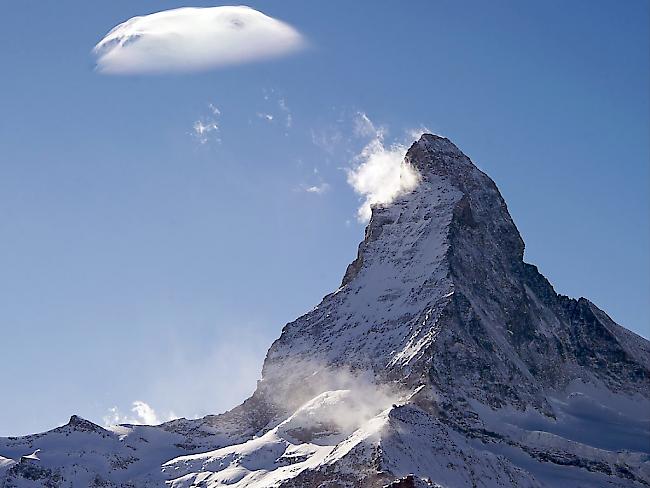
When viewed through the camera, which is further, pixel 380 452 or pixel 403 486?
pixel 380 452

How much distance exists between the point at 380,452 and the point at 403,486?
88.8m

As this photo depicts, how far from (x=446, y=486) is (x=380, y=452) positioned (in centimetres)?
1118

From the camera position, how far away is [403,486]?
366 feet

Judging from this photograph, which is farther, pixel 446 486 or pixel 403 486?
pixel 446 486

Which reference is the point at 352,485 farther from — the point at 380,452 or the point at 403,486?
the point at 403,486

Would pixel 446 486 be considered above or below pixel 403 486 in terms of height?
above

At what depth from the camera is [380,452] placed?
200 m

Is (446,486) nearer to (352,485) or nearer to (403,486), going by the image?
(352,485)

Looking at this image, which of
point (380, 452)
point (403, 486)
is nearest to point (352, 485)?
point (380, 452)

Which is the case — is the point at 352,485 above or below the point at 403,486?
above

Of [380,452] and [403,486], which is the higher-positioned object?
[380,452]

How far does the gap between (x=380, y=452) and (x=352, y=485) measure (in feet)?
27.2

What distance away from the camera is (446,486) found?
19962cm
